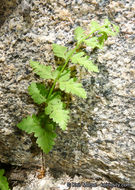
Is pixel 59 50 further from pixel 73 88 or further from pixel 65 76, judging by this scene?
pixel 73 88

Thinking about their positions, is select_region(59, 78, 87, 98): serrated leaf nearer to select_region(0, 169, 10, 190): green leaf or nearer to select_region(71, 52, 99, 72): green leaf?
select_region(71, 52, 99, 72): green leaf

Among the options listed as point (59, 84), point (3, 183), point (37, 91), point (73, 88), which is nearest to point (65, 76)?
point (59, 84)

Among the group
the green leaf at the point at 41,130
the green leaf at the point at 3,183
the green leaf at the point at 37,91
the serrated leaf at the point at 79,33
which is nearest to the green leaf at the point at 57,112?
the green leaf at the point at 37,91

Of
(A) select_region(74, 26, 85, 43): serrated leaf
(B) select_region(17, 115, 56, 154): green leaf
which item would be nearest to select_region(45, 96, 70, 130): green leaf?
(B) select_region(17, 115, 56, 154): green leaf

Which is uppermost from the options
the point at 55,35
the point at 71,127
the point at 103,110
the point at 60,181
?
the point at 55,35

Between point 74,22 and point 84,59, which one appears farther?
point 74,22

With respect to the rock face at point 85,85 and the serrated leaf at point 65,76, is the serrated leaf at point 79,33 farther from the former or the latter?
the serrated leaf at point 65,76

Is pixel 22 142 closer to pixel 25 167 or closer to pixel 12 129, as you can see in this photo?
pixel 12 129

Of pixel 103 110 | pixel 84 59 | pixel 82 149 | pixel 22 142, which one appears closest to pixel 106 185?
pixel 82 149
